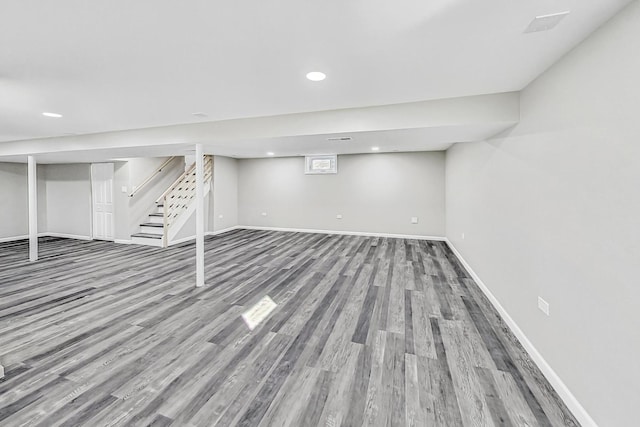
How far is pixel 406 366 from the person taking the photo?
220 centimetres

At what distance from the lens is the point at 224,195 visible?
27.4 ft

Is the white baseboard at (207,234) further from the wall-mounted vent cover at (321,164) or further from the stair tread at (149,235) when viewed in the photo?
the wall-mounted vent cover at (321,164)

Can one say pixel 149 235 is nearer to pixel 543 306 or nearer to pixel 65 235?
pixel 65 235

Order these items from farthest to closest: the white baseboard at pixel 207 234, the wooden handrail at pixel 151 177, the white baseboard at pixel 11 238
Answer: the white baseboard at pixel 11 238
the wooden handrail at pixel 151 177
the white baseboard at pixel 207 234

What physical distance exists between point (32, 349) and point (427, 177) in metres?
7.36

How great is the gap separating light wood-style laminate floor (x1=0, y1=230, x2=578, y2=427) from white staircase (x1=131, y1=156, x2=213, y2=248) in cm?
224

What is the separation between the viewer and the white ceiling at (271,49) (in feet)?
4.77

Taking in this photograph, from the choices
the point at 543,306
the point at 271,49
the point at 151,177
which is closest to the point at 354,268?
the point at 543,306

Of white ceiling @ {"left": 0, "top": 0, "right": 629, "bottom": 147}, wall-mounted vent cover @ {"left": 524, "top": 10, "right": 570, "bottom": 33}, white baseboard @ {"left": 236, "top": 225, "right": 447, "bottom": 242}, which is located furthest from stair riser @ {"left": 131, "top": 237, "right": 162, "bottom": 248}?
wall-mounted vent cover @ {"left": 524, "top": 10, "right": 570, "bottom": 33}

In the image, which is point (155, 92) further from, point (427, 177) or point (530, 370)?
point (427, 177)

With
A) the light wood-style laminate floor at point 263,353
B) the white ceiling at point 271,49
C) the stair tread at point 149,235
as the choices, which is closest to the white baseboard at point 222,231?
the stair tread at point 149,235

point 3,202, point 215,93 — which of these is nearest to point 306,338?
point 215,93

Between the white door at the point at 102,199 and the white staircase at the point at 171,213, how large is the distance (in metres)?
1.11

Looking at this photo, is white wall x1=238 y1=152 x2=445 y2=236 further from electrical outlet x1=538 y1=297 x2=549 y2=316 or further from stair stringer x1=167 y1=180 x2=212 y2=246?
electrical outlet x1=538 y1=297 x2=549 y2=316
